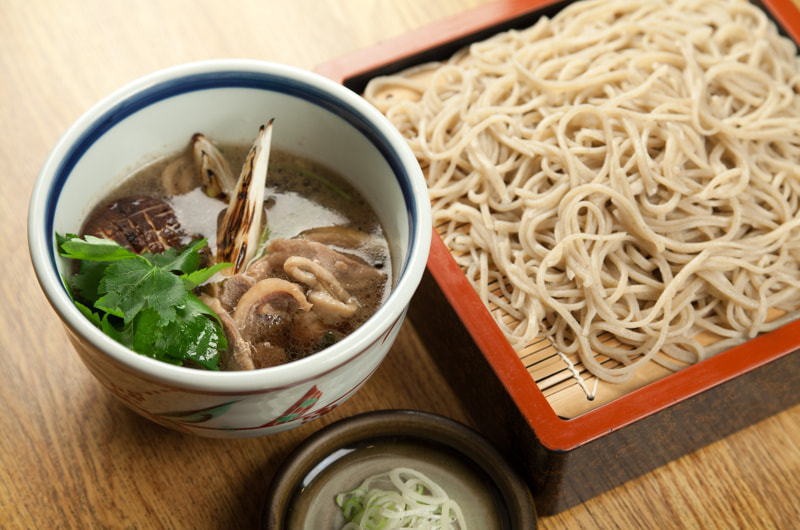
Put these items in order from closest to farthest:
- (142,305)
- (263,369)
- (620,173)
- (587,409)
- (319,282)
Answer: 1. (263,369)
2. (142,305)
3. (319,282)
4. (587,409)
5. (620,173)

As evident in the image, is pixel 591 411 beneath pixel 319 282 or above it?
beneath

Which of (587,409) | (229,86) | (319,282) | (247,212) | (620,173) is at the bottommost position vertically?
(587,409)

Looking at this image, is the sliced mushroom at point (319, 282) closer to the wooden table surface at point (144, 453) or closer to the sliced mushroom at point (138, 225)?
the sliced mushroom at point (138, 225)

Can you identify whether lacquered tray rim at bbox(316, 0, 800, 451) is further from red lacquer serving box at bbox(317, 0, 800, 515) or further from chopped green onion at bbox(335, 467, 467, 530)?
chopped green onion at bbox(335, 467, 467, 530)

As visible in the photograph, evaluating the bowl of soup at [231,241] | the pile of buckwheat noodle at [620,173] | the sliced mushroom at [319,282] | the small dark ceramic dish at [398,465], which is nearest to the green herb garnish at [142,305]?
the bowl of soup at [231,241]

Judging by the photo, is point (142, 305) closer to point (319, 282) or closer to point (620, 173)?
point (319, 282)

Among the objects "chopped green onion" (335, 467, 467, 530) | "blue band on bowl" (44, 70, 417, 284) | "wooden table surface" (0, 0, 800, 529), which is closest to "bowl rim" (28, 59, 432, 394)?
"blue band on bowl" (44, 70, 417, 284)

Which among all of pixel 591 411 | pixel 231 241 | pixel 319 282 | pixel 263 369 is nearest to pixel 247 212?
pixel 231 241

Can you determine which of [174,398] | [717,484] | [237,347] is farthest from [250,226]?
[717,484]
